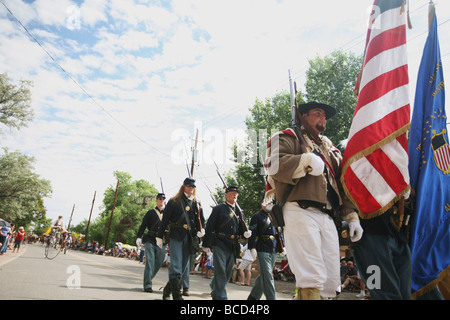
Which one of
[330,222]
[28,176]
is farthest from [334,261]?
[28,176]

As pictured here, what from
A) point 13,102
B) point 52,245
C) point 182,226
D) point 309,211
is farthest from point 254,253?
point 13,102

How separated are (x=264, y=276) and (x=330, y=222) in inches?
122

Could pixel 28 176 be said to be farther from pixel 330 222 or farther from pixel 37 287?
pixel 330 222

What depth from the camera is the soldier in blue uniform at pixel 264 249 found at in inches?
223

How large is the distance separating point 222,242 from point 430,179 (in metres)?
3.58

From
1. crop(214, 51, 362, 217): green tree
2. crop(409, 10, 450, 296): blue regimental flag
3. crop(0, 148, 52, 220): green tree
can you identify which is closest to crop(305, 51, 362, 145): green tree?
crop(214, 51, 362, 217): green tree

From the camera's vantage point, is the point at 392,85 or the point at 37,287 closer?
the point at 392,85

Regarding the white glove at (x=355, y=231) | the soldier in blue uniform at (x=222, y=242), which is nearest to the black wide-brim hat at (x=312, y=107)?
the white glove at (x=355, y=231)

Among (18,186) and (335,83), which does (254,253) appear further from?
(18,186)

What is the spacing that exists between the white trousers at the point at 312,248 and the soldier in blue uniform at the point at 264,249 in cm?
278

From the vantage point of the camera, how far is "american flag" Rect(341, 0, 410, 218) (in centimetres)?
317

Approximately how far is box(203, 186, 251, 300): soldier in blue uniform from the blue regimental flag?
3189mm

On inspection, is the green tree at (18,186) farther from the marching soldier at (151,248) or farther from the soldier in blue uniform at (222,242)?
the soldier in blue uniform at (222,242)

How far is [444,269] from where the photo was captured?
337cm
